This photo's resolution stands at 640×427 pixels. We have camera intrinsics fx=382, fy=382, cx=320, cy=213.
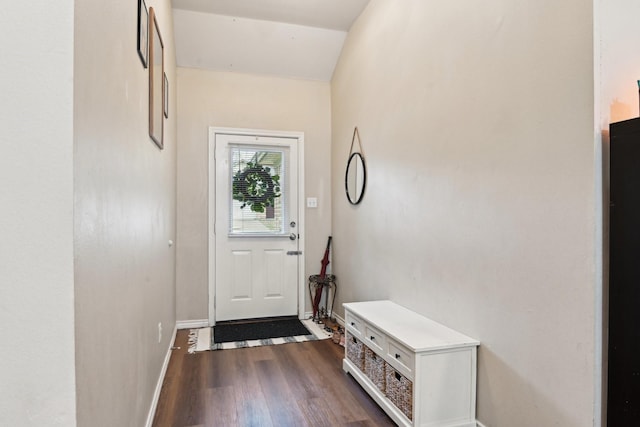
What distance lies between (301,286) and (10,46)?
367 centimetres

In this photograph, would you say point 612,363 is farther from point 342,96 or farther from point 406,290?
point 342,96

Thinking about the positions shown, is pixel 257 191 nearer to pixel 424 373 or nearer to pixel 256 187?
pixel 256 187

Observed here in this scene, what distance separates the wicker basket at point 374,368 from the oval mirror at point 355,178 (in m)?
1.50

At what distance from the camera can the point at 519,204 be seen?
1.73 metres

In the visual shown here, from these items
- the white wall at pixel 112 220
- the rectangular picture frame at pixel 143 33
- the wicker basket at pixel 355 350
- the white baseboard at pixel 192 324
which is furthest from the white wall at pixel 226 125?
the rectangular picture frame at pixel 143 33

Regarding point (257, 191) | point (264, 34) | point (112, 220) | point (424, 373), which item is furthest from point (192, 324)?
point (264, 34)

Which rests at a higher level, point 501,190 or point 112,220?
point 501,190

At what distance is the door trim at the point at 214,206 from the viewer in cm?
405

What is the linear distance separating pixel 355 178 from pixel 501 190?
194 centimetres

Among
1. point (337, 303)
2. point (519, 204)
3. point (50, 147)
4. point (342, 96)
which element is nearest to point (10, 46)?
point (50, 147)

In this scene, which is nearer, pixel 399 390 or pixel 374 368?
pixel 399 390

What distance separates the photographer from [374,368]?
2.40 m

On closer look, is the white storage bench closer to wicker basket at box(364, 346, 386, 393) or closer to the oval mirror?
wicker basket at box(364, 346, 386, 393)

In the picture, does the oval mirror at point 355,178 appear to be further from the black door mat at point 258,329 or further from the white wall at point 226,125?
the black door mat at point 258,329
